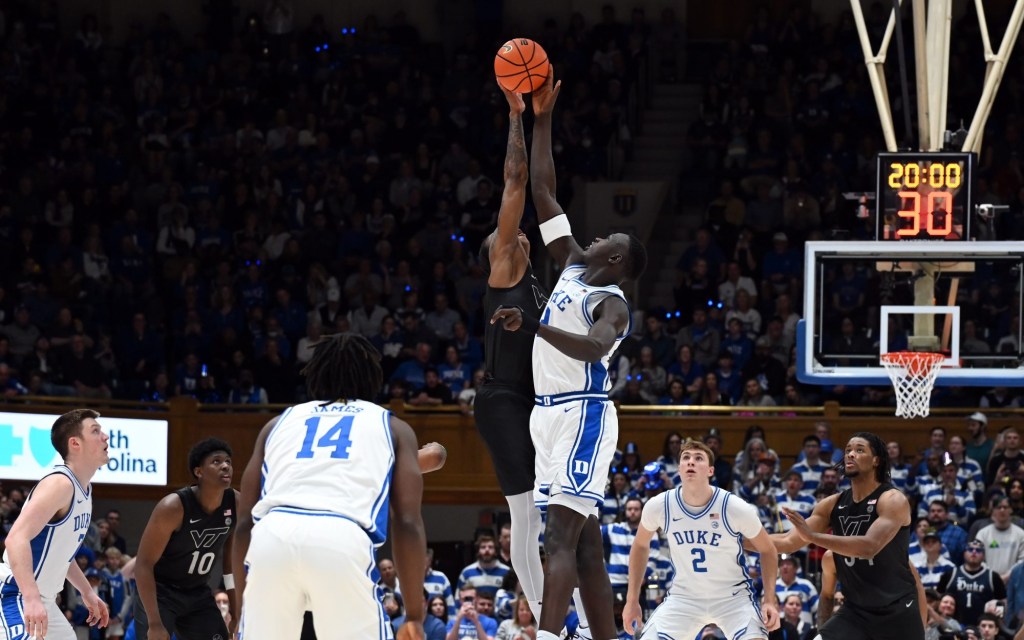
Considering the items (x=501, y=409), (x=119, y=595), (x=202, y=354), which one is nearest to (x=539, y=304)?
(x=501, y=409)

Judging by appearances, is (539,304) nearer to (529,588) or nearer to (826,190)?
(529,588)

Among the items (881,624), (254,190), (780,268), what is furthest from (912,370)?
(254,190)

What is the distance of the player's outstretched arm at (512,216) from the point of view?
7766 mm

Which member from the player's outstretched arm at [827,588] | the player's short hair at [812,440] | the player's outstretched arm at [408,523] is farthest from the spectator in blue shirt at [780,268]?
the player's outstretched arm at [408,523]

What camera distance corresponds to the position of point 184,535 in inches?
353

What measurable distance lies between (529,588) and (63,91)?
56.2 ft

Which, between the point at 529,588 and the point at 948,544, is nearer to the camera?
the point at 529,588

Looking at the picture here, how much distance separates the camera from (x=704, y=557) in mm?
9883

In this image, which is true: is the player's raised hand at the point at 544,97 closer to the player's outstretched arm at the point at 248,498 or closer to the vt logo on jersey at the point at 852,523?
the player's outstretched arm at the point at 248,498

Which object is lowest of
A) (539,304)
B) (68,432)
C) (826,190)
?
(68,432)

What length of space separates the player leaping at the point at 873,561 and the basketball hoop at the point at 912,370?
315 centimetres

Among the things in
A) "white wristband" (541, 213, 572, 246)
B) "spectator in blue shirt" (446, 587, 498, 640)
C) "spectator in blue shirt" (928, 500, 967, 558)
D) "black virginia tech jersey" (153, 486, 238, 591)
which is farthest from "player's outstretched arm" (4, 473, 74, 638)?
"spectator in blue shirt" (928, 500, 967, 558)

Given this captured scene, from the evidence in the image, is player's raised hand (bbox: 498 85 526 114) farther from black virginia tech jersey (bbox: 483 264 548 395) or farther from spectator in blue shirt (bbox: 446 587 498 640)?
spectator in blue shirt (bbox: 446 587 498 640)

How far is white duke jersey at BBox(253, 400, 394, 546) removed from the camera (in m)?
6.05
